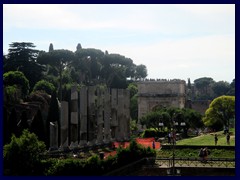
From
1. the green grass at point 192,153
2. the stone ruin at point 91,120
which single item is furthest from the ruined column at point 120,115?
the green grass at point 192,153

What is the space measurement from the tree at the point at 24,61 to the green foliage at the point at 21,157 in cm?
3879

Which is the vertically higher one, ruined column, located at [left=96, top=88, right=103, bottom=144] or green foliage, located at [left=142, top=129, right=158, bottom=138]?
ruined column, located at [left=96, top=88, right=103, bottom=144]

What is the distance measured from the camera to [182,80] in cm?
7725

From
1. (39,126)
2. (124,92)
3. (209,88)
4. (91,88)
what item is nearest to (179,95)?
(124,92)

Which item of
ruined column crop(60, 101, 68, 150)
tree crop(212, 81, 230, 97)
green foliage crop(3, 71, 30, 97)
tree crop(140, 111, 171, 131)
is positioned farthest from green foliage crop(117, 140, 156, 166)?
tree crop(212, 81, 230, 97)

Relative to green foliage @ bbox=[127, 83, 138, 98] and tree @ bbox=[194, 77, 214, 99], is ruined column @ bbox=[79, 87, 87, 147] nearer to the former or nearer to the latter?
green foliage @ bbox=[127, 83, 138, 98]

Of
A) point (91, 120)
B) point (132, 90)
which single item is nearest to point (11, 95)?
point (91, 120)

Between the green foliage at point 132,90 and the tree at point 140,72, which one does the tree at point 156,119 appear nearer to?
the green foliage at point 132,90

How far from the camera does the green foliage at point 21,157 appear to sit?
27.6 metres

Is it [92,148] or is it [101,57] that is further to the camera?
[101,57]

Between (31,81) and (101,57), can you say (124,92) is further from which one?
(101,57)

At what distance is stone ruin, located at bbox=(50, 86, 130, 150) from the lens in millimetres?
34625

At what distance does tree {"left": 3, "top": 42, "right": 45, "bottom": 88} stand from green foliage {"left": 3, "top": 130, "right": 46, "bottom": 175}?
38.8m

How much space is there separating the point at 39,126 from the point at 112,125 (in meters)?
8.76
